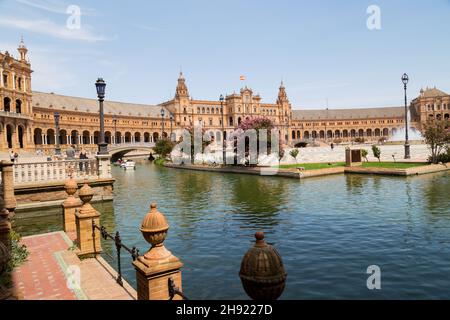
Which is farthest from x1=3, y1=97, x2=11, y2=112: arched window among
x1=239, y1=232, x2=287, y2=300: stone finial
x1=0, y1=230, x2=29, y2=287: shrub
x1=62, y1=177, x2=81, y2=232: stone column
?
x1=239, y1=232, x2=287, y2=300: stone finial

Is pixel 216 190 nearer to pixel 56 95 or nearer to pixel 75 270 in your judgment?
pixel 75 270

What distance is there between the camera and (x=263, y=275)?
3789mm

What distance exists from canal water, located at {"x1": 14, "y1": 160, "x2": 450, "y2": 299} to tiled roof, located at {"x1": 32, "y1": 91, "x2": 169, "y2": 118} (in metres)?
86.8

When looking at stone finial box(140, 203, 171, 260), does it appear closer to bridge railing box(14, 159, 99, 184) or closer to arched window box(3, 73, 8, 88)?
bridge railing box(14, 159, 99, 184)

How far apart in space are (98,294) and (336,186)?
19941mm

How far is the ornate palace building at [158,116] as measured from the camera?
70188mm

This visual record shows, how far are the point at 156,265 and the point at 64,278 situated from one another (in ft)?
11.4

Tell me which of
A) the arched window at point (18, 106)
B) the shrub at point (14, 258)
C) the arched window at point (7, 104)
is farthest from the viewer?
the arched window at point (18, 106)

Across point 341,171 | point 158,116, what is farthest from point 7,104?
point 341,171

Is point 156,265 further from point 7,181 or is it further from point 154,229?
point 7,181

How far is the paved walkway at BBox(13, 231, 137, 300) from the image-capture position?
7.06m

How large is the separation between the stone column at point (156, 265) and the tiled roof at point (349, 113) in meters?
151

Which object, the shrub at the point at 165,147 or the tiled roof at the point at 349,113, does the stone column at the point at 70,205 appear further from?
the tiled roof at the point at 349,113

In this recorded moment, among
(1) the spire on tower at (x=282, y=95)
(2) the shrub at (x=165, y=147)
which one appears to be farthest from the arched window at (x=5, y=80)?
(1) the spire on tower at (x=282, y=95)
